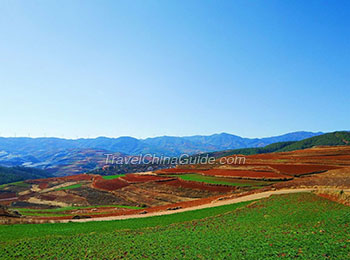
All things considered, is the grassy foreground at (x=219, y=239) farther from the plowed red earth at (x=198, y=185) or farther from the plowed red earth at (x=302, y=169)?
the plowed red earth at (x=302, y=169)

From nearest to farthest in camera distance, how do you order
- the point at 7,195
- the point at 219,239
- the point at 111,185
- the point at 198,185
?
1. the point at 219,239
2. the point at 198,185
3. the point at 111,185
4. the point at 7,195

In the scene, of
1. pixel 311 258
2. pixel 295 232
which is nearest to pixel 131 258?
pixel 311 258

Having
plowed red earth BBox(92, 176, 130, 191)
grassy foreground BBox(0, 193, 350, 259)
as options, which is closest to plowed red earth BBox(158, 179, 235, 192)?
plowed red earth BBox(92, 176, 130, 191)

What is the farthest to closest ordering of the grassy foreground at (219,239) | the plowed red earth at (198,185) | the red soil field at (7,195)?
the red soil field at (7,195)
the plowed red earth at (198,185)
the grassy foreground at (219,239)

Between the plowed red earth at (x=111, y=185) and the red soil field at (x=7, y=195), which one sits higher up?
the plowed red earth at (x=111, y=185)

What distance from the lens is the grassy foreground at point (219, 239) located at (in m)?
14.8

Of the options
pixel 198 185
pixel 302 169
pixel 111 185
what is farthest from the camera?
pixel 111 185

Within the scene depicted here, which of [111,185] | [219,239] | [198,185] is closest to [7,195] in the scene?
[111,185]

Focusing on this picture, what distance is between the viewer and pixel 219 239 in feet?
58.3

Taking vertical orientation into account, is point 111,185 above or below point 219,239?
below

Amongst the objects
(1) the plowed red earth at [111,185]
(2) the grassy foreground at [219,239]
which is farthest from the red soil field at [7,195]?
(2) the grassy foreground at [219,239]

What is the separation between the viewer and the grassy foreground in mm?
14836

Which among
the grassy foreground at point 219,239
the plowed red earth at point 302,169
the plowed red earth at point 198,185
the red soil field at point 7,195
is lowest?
the red soil field at point 7,195

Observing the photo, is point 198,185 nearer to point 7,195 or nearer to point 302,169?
point 302,169
